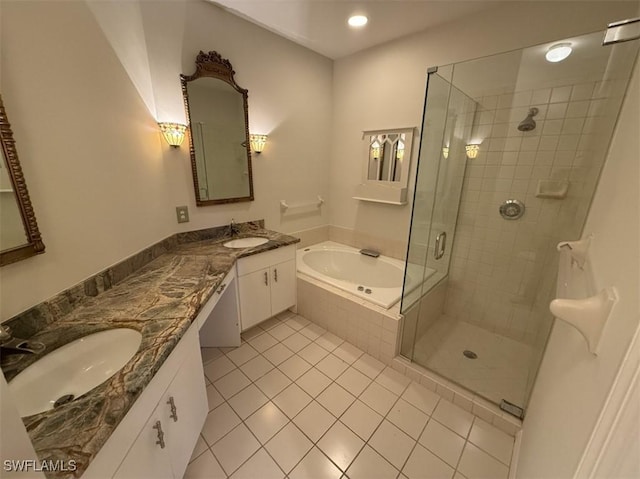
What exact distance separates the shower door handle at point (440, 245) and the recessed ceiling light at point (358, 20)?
1.79 meters

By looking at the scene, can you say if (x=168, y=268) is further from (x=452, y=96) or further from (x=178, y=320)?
(x=452, y=96)

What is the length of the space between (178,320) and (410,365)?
1544mm

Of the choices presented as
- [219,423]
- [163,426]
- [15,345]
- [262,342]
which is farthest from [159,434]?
[262,342]

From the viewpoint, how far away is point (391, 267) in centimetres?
254

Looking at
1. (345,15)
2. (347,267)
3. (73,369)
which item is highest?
(345,15)

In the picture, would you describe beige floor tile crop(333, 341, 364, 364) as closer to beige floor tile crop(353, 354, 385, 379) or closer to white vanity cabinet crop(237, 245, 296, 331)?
beige floor tile crop(353, 354, 385, 379)

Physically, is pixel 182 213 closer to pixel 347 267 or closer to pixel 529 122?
pixel 347 267

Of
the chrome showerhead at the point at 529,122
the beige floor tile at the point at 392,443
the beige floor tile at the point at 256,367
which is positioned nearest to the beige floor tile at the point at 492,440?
the beige floor tile at the point at 392,443

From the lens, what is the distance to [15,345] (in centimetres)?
80

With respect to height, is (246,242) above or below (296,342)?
above

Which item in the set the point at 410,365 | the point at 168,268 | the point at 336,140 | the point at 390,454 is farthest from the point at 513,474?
the point at 336,140

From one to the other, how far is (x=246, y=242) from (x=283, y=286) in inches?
20.0

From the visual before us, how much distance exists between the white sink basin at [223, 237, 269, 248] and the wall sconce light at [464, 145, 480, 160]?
1.84 metres

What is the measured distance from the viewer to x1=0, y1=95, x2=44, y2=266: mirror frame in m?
0.83
